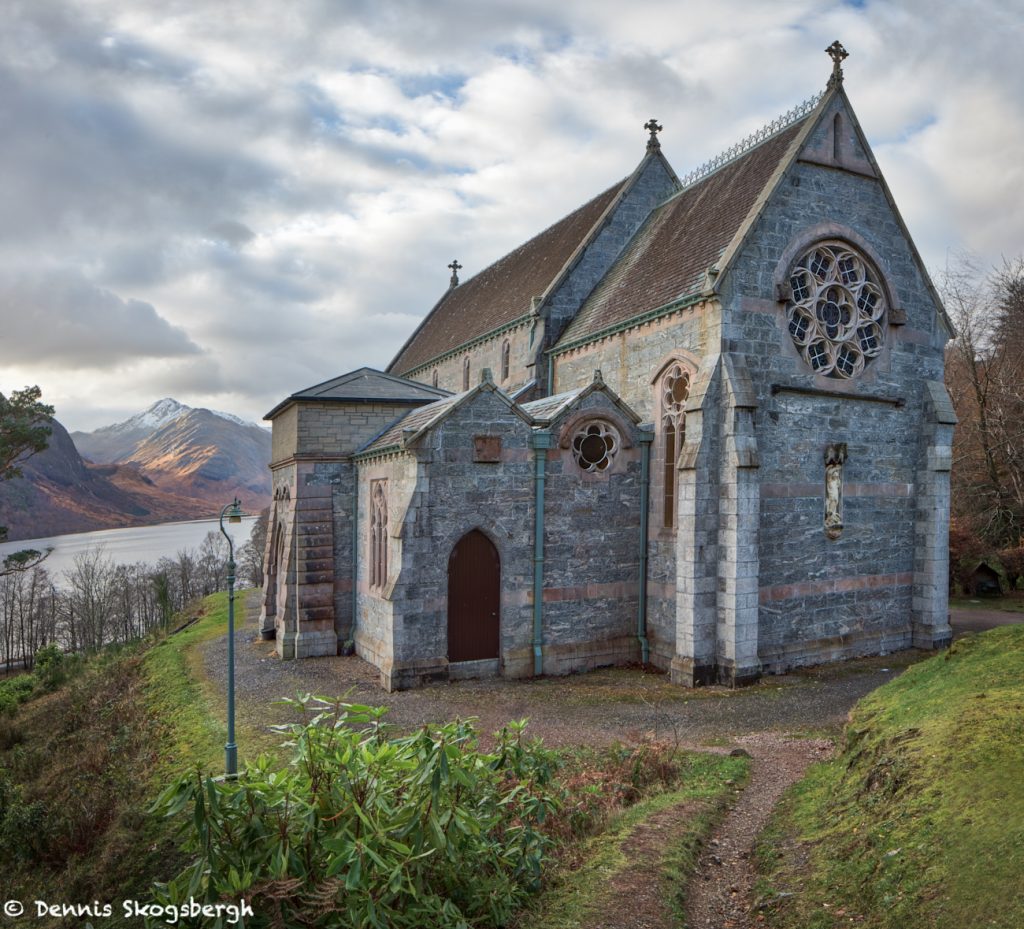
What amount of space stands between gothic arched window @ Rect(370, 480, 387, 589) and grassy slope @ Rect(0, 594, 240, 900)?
4.78 meters

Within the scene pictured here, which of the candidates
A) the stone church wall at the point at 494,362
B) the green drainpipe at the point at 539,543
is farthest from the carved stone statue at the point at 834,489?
the stone church wall at the point at 494,362

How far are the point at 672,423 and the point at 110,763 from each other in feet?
49.2

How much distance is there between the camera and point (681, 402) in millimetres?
17828

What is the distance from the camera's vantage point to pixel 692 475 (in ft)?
54.2

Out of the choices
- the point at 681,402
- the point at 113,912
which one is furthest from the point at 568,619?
the point at 113,912

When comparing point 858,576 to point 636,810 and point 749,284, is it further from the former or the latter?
point 636,810

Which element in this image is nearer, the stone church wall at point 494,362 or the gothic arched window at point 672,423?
the gothic arched window at point 672,423

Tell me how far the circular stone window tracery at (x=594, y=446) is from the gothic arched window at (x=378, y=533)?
4.91 meters

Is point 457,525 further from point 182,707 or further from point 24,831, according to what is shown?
point 24,831

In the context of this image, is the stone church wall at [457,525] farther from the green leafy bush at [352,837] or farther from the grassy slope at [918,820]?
the green leafy bush at [352,837]

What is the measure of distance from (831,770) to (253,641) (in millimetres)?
18679

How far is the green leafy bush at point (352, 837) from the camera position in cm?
507

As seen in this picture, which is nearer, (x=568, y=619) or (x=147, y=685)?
(x=568, y=619)

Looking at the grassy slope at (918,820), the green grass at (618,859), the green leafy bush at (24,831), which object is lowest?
the green leafy bush at (24,831)
